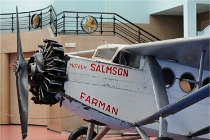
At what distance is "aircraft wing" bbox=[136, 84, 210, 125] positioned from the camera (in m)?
8.26

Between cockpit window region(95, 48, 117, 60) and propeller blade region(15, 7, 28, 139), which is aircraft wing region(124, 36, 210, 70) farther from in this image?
propeller blade region(15, 7, 28, 139)

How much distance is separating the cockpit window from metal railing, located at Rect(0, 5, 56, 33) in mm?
10908

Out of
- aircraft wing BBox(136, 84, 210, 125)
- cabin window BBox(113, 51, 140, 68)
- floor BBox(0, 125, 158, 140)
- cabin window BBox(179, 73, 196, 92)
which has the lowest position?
floor BBox(0, 125, 158, 140)

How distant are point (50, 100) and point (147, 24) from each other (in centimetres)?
1491

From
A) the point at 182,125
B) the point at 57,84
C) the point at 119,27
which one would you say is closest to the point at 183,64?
the point at 182,125

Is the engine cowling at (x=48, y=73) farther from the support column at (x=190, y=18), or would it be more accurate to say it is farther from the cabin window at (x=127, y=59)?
the support column at (x=190, y=18)

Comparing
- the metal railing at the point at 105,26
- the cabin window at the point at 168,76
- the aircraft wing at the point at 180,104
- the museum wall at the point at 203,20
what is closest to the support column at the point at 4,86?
the metal railing at the point at 105,26

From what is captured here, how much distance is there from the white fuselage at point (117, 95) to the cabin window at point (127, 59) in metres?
0.14

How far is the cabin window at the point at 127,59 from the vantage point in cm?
924

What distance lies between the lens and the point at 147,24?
23.0 meters

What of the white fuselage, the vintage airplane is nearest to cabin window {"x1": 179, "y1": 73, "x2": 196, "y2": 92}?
the vintage airplane

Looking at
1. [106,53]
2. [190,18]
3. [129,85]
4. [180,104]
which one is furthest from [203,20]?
[180,104]

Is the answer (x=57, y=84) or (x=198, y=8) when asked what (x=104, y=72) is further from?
(x=198, y=8)

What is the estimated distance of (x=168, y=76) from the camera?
9672mm
